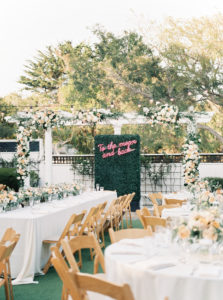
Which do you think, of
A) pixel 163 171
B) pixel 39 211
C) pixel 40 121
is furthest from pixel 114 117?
pixel 39 211

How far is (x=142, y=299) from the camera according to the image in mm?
3148

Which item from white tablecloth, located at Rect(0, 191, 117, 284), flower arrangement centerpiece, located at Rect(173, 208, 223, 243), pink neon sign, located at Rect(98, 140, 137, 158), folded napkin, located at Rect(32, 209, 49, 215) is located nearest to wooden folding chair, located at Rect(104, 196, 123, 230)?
white tablecloth, located at Rect(0, 191, 117, 284)

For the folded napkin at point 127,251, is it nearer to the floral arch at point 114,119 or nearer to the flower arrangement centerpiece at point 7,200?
the flower arrangement centerpiece at point 7,200

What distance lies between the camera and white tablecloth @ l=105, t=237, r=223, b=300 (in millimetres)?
2953

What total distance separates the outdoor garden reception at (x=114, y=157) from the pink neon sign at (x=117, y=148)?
0.09 feet

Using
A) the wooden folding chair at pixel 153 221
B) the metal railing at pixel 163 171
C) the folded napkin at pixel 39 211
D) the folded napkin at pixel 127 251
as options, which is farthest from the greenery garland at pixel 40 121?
the folded napkin at pixel 127 251

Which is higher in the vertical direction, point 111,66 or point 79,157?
point 111,66

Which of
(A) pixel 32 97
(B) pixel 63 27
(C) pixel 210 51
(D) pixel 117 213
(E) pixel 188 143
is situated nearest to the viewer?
(D) pixel 117 213

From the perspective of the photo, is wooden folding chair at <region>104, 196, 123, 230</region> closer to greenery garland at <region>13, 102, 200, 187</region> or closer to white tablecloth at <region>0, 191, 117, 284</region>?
white tablecloth at <region>0, 191, 117, 284</region>

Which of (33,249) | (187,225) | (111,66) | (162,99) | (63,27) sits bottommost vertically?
(33,249)

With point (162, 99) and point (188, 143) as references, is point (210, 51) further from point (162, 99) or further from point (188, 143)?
point (188, 143)

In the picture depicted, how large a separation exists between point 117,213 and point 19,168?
3.86 metres

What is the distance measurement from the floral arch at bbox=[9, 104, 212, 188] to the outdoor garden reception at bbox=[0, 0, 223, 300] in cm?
3

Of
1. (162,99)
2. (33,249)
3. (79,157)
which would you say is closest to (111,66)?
(162,99)
